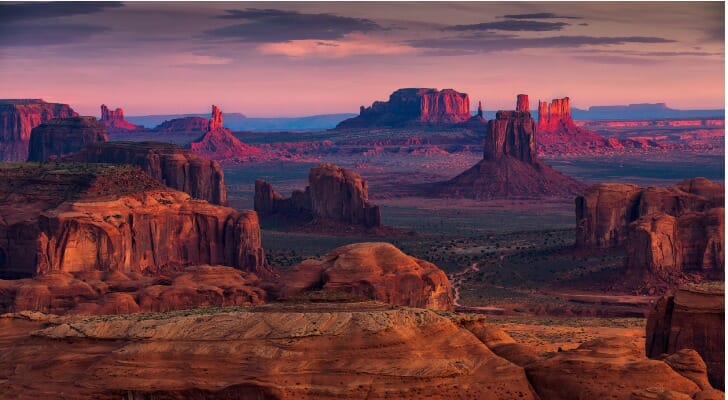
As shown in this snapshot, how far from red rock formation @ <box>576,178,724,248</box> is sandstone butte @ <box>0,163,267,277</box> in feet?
113

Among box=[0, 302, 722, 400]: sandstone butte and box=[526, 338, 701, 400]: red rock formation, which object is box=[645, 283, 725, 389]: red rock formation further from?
box=[526, 338, 701, 400]: red rock formation

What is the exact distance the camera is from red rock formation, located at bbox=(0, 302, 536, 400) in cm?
4934

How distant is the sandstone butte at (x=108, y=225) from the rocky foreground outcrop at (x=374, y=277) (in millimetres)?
27828

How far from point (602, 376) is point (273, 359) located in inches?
483

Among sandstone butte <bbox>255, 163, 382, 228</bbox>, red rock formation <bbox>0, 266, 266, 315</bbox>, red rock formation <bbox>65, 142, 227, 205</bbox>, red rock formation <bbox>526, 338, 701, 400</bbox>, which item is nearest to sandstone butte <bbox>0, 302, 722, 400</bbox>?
red rock formation <bbox>526, 338, 701, 400</bbox>

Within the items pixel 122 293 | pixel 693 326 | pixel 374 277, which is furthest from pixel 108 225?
pixel 693 326

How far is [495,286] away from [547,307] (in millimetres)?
16589

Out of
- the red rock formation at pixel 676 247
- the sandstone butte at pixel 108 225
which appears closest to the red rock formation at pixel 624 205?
the red rock formation at pixel 676 247

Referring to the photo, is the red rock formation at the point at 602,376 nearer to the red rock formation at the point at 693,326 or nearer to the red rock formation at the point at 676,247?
the red rock formation at the point at 693,326

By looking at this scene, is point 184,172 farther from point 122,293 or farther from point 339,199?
point 122,293

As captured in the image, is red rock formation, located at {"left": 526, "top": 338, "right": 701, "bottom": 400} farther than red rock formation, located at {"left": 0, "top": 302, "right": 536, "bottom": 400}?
Yes

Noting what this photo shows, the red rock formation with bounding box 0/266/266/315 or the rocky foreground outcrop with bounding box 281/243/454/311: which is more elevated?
the rocky foreground outcrop with bounding box 281/243/454/311

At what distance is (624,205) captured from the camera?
13675 centimetres

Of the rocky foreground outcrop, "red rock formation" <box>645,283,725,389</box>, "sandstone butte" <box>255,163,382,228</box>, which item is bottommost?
"sandstone butte" <box>255,163,382,228</box>
